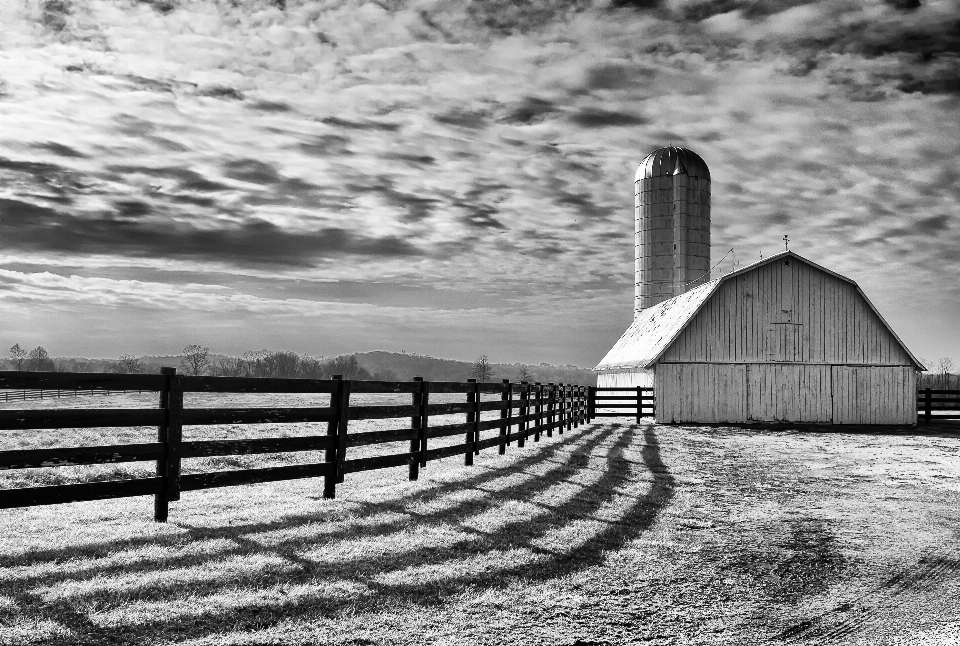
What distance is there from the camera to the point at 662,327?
36594mm

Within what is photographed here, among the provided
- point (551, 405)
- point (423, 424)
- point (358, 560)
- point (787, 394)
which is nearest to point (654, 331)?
point (787, 394)

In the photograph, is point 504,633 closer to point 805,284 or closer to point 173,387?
point 173,387

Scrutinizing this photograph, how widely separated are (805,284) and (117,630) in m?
32.4

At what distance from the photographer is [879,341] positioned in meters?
33.4

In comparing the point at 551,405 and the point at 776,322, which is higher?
the point at 776,322

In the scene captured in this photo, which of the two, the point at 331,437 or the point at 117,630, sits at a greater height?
the point at 331,437

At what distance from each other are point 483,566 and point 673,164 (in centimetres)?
4353

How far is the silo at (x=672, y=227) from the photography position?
46.6 meters

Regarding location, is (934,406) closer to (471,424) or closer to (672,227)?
(672,227)

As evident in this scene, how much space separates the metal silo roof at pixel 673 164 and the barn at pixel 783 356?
1555cm

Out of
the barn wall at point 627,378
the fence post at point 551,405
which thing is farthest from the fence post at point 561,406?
the barn wall at point 627,378

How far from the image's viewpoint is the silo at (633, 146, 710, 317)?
46562mm

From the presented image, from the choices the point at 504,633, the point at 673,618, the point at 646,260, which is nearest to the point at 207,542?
the point at 504,633

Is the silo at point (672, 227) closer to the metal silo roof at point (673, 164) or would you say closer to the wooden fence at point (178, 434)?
the metal silo roof at point (673, 164)
